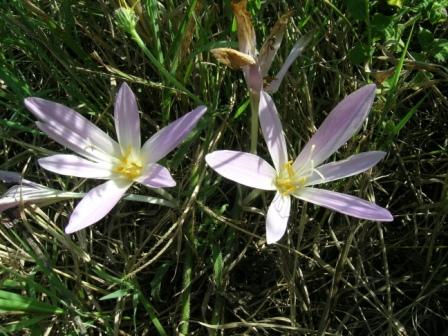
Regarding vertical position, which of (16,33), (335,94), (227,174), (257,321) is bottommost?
(257,321)

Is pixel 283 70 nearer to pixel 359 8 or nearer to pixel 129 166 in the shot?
pixel 359 8

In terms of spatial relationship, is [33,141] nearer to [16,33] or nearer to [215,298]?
[16,33]

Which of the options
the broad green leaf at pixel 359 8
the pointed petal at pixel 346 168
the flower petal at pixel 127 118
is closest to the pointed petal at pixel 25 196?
the flower petal at pixel 127 118

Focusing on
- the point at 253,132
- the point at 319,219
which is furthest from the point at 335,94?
the point at 253,132

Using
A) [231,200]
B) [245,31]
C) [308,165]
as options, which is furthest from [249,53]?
[231,200]

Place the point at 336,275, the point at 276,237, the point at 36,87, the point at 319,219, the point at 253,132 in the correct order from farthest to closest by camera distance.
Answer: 1. the point at 36,87
2. the point at 319,219
3. the point at 336,275
4. the point at 253,132
5. the point at 276,237

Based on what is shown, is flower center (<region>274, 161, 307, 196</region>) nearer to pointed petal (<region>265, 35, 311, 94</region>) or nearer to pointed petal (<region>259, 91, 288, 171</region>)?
pointed petal (<region>259, 91, 288, 171</region>)
